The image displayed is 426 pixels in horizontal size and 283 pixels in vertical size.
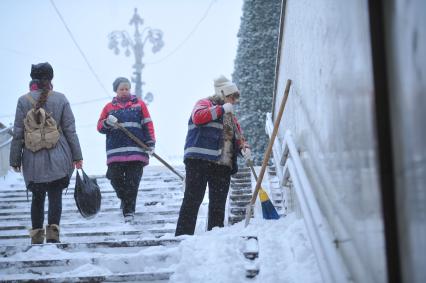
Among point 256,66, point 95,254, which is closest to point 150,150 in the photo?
point 95,254

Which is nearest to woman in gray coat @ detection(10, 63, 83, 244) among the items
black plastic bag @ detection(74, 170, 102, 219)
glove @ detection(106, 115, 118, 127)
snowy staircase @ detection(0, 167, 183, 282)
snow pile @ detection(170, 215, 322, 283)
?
black plastic bag @ detection(74, 170, 102, 219)

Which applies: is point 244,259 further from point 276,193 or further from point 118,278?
point 276,193

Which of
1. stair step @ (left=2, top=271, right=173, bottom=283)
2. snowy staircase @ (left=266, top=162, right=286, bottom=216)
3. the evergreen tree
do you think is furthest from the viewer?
the evergreen tree

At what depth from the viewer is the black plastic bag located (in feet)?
14.5

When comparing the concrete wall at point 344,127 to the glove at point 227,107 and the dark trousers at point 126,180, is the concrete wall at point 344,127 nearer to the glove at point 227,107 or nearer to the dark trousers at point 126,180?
the glove at point 227,107

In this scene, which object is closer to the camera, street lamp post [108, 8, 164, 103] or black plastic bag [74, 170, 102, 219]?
black plastic bag [74, 170, 102, 219]

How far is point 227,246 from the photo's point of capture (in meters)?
3.02

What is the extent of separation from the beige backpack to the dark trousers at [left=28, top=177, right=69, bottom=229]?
302 millimetres

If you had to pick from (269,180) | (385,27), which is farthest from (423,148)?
(269,180)

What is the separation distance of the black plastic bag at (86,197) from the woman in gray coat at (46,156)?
0.59ft

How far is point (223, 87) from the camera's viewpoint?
441cm

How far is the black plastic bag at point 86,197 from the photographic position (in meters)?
4.41

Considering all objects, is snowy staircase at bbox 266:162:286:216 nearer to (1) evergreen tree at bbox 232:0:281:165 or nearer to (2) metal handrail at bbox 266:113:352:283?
(2) metal handrail at bbox 266:113:352:283

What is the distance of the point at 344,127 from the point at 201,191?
2.19 metres
